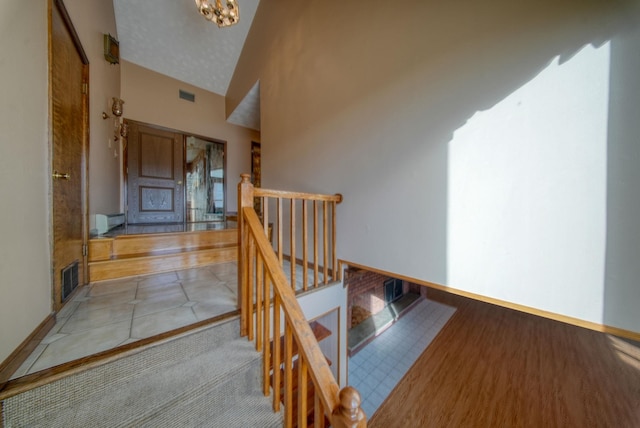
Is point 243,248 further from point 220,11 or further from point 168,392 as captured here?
point 220,11

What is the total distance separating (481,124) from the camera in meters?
1.23

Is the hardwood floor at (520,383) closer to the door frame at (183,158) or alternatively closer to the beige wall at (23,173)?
the beige wall at (23,173)

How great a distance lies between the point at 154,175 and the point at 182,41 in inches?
101

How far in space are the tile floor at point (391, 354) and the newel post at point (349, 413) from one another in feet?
8.42

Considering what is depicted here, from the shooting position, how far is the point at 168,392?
3.43 ft

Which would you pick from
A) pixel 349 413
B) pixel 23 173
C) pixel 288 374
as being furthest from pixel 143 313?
pixel 349 413

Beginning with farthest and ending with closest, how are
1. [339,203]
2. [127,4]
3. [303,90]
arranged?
[127,4], [303,90], [339,203]

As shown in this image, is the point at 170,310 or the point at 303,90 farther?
the point at 303,90

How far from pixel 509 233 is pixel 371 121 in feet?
4.31

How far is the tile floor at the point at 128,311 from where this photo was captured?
3.38 ft

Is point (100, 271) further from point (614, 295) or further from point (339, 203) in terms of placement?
point (614, 295)

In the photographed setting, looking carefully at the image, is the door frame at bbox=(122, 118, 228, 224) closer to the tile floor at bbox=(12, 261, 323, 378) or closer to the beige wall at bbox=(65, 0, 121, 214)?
the beige wall at bbox=(65, 0, 121, 214)

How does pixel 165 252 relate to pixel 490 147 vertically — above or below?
below

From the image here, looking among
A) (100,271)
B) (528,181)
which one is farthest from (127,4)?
(528,181)
